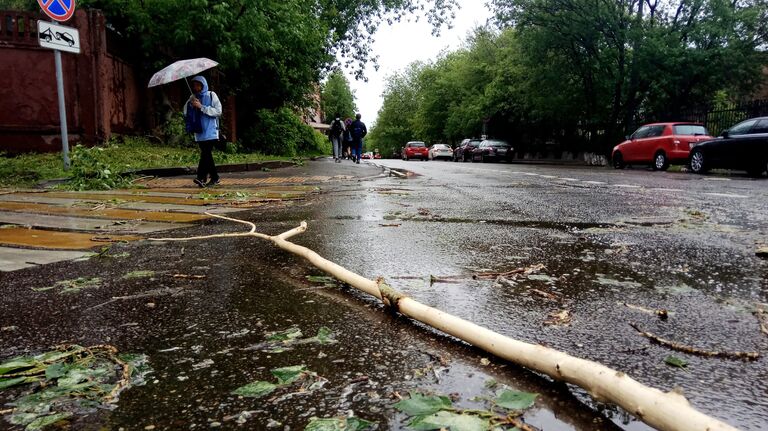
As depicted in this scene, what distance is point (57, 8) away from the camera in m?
Answer: 8.23

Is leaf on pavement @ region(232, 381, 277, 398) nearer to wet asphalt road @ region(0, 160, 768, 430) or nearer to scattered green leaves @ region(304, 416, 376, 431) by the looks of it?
wet asphalt road @ region(0, 160, 768, 430)

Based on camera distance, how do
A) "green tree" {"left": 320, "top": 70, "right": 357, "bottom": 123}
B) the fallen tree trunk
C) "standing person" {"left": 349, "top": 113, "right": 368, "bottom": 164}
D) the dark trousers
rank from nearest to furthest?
the fallen tree trunk → the dark trousers → "standing person" {"left": 349, "top": 113, "right": 368, "bottom": 164} → "green tree" {"left": 320, "top": 70, "right": 357, "bottom": 123}

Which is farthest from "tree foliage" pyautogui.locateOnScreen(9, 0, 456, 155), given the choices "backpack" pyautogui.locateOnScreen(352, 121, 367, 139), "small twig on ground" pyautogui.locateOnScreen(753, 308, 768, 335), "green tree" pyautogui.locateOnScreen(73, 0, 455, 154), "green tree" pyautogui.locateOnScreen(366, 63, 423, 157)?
"green tree" pyautogui.locateOnScreen(366, 63, 423, 157)

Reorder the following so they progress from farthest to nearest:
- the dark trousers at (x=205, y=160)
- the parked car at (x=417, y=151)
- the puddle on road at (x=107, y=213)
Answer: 1. the parked car at (x=417, y=151)
2. the dark trousers at (x=205, y=160)
3. the puddle on road at (x=107, y=213)

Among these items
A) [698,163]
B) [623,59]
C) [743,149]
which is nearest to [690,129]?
[698,163]

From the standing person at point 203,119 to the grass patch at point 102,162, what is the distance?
1274 mm

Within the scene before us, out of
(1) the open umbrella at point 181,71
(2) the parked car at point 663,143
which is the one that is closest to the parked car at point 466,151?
(2) the parked car at point 663,143

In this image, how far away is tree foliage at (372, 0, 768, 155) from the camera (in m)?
22.2

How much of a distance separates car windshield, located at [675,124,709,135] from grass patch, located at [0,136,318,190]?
13810 millimetres

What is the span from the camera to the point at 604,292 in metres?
2.28

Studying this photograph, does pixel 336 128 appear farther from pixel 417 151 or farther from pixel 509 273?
pixel 417 151

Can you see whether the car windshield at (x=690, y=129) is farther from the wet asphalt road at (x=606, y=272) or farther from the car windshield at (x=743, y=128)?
the wet asphalt road at (x=606, y=272)

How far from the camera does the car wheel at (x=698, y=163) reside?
14.5 metres

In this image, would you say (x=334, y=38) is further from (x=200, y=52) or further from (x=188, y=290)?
(x=188, y=290)
